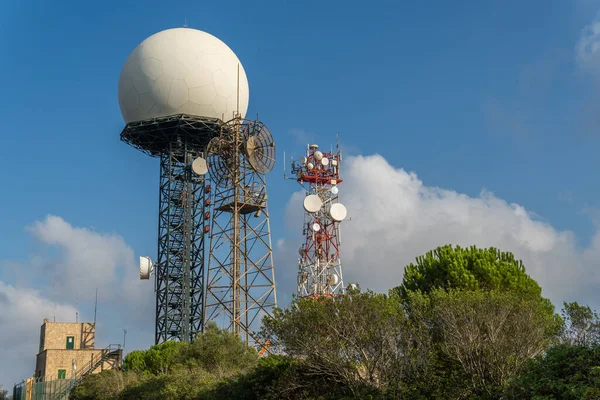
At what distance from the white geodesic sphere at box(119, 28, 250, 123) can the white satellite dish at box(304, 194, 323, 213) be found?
10907 mm

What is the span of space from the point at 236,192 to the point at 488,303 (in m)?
→ 31.4

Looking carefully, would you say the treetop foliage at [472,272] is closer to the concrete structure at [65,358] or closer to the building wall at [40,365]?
the concrete structure at [65,358]

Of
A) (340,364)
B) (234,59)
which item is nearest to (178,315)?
(234,59)

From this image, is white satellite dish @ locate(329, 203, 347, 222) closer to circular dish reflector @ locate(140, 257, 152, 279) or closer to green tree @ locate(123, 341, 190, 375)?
green tree @ locate(123, 341, 190, 375)

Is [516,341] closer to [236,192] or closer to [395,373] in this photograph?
[395,373]

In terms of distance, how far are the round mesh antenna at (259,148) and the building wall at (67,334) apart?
Answer: 90.7 ft

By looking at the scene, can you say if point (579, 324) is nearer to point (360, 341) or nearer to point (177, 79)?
point (360, 341)

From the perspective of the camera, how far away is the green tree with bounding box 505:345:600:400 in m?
16.9

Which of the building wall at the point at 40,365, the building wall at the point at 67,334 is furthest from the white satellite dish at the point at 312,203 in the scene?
the building wall at the point at 40,365

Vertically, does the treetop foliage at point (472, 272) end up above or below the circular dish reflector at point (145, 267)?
below

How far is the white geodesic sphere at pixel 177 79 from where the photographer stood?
59250 mm

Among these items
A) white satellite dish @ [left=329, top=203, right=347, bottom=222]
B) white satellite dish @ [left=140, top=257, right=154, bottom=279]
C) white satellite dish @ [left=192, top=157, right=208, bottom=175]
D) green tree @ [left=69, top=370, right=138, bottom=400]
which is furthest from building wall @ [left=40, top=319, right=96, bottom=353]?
white satellite dish @ [left=329, top=203, right=347, bottom=222]

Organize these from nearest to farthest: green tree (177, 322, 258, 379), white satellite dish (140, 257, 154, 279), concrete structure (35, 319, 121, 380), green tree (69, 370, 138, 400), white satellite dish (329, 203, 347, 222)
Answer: green tree (177, 322, 258, 379) → green tree (69, 370, 138, 400) → white satellite dish (329, 203, 347, 222) → white satellite dish (140, 257, 154, 279) → concrete structure (35, 319, 121, 380)

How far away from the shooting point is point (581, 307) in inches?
1068
